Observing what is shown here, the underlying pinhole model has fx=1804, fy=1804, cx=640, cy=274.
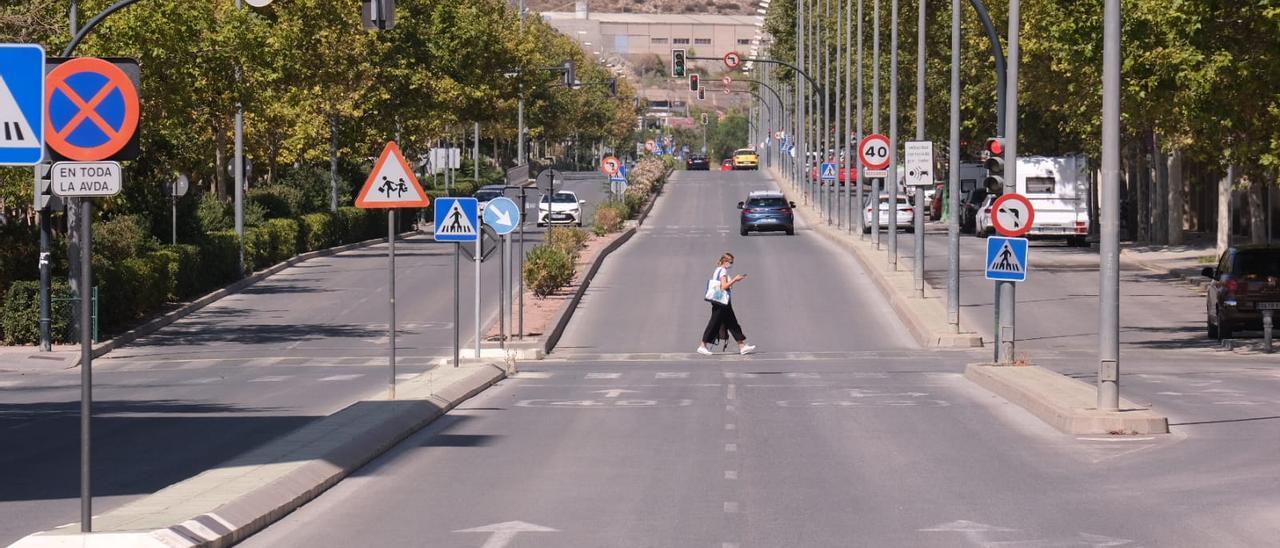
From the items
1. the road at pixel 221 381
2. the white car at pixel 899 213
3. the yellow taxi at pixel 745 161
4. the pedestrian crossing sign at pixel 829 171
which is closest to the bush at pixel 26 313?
the road at pixel 221 381

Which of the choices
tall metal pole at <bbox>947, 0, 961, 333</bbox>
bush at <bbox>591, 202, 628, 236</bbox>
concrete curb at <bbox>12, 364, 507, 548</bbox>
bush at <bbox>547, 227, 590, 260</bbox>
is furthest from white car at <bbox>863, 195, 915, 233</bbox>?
concrete curb at <bbox>12, 364, 507, 548</bbox>

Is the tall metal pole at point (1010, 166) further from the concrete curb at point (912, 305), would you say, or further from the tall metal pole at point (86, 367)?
the tall metal pole at point (86, 367)

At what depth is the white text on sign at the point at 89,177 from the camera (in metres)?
10.1

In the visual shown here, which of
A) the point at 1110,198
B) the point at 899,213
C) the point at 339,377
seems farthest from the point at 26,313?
the point at 899,213

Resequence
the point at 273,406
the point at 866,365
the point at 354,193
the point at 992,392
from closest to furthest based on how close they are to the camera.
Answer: the point at 273,406 → the point at 992,392 → the point at 866,365 → the point at 354,193

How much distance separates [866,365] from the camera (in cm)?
3012

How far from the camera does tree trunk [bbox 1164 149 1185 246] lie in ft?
197

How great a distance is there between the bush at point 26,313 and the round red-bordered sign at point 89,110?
76.7 ft

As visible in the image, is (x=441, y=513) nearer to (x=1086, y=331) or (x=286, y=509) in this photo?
(x=286, y=509)

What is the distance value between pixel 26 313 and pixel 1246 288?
2198cm

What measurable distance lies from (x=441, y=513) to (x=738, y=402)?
10.3 meters

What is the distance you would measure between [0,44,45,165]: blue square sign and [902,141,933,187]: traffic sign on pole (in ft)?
94.2

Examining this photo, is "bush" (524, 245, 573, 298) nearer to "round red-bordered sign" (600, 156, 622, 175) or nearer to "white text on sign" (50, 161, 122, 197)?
"round red-bordered sign" (600, 156, 622, 175)

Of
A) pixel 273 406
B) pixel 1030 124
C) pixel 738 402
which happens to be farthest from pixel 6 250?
pixel 1030 124
